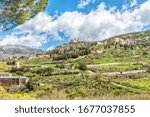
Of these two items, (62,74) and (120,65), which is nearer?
(62,74)

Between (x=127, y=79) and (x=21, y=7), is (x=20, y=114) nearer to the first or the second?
(x=21, y=7)

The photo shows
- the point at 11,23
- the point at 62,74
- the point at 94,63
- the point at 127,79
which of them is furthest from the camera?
the point at 94,63

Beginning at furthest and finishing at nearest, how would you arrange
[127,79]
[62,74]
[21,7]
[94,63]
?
[94,63] < [62,74] < [127,79] < [21,7]

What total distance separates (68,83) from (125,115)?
115 meters

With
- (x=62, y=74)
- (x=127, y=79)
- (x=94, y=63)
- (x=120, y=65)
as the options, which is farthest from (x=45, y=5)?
(x=94, y=63)

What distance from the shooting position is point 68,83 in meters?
122

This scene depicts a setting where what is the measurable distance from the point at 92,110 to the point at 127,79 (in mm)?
130391

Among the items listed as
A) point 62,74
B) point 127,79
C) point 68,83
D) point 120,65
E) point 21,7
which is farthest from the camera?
point 120,65

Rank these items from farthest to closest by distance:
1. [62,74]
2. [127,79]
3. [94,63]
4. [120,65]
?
[94,63], [120,65], [62,74], [127,79]

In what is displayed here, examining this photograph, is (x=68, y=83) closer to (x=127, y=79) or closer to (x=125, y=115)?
(x=127, y=79)

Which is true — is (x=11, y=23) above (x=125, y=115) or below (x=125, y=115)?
above

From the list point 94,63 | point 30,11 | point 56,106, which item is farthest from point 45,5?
point 94,63

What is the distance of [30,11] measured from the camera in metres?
22.7

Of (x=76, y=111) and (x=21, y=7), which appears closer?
(x=76, y=111)
